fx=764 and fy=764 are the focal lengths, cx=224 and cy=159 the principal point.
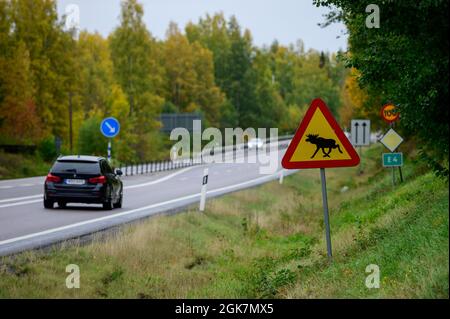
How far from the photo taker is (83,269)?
11.5 m

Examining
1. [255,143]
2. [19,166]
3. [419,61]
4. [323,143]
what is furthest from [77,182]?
[255,143]

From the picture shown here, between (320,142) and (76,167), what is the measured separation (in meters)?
12.0

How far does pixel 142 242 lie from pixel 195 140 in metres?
71.5

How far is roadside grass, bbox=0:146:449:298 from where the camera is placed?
28.5 ft

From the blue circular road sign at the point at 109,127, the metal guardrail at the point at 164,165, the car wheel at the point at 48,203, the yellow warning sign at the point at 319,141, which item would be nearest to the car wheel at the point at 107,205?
the car wheel at the point at 48,203

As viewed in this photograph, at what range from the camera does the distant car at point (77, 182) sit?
2080cm

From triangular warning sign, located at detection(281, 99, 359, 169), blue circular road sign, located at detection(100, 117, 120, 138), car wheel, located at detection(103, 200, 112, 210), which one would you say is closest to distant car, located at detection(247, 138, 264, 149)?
blue circular road sign, located at detection(100, 117, 120, 138)

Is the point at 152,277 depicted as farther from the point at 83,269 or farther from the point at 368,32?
the point at 368,32

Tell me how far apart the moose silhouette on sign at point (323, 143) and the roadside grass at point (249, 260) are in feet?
4.96

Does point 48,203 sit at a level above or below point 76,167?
below

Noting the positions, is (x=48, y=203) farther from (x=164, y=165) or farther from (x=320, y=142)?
(x=164, y=165)

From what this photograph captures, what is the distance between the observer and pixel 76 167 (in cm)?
2095

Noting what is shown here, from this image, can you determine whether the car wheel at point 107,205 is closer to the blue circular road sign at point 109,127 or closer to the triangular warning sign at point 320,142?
the triangular warning sign at point 320,142
